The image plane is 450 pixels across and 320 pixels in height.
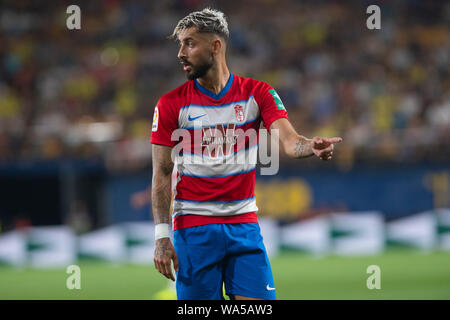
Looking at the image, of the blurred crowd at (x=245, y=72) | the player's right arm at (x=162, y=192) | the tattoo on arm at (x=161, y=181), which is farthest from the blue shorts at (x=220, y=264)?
the blurred crowd at (x=245, y=72)

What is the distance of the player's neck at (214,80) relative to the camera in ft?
14.9

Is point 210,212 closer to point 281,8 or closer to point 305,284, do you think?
point 305,284

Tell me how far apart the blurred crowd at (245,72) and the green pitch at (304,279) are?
118 inches

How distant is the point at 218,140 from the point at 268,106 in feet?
1.34

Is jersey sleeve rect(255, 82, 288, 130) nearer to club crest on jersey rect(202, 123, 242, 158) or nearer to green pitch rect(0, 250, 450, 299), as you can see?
club crest on jersey rect(202, 123, 242, 158)

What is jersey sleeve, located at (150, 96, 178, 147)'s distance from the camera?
4.39m

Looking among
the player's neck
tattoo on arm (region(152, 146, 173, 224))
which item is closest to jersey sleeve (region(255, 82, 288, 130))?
the player's neck

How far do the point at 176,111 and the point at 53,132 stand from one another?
498 inches

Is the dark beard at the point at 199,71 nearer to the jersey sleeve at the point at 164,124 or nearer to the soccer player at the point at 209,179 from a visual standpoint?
the soccer player at the point at 209,179

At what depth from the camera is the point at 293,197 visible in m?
16.0

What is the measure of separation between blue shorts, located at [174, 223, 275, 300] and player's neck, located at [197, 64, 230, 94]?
3.00 feet
